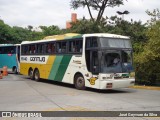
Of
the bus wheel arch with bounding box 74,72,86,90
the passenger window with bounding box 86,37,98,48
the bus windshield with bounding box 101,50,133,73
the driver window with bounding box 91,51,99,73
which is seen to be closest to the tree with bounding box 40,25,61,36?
the bus wheel arch with bounding box 74,72,86,90

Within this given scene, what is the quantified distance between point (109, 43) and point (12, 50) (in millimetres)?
18308

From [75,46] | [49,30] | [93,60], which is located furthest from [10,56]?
[49,30]

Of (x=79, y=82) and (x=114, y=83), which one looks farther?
(x=79, y=82)

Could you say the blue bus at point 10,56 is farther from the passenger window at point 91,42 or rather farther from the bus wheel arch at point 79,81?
the passenger window at point 91,42

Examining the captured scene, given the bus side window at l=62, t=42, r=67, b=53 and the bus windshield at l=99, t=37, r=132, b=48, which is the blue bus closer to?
the bus side window at l=62, t=42, r=67, b=53

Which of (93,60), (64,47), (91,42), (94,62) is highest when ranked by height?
(91,42)

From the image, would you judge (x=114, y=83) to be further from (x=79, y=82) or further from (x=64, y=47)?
(x=64, y=47)

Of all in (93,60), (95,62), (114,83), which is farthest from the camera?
(93,60)

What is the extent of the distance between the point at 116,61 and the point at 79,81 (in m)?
2.58

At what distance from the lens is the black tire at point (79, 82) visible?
61.2ft

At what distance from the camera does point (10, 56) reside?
113ft

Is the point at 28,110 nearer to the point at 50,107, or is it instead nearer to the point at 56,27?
the point at 50,107

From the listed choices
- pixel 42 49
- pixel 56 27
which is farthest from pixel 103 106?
pixel 56 27

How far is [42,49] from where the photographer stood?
77.3ft
